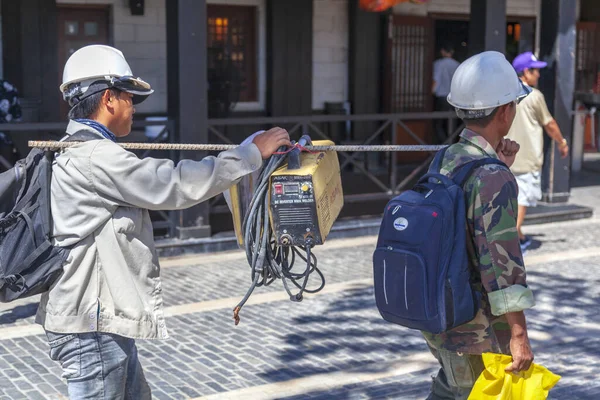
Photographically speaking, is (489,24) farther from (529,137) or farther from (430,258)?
(430,258)

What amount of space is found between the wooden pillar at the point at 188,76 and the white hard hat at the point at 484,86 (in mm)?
5488

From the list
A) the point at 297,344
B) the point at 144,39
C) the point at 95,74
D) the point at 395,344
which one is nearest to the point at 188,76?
the point at 297,344

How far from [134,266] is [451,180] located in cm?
117

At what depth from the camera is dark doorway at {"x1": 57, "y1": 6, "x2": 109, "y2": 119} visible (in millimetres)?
11477

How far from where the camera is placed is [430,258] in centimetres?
305

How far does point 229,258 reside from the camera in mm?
8570

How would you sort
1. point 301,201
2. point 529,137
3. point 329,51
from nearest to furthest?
point 301,201, point 529,137, point 329,51

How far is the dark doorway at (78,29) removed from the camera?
11.5m

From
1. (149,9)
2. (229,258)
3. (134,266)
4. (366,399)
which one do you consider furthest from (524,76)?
(134,266)

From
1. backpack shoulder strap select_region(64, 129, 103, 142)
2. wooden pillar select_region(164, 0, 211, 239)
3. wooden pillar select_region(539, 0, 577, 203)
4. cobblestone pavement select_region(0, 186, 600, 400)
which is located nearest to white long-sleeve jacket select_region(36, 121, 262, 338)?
backpack shoulder strap select_region(64, 129, 103, 142)

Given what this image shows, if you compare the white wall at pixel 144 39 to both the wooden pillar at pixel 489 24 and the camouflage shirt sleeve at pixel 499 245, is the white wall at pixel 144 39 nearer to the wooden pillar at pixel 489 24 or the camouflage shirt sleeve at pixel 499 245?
the wooden pillar at pixel 489 24

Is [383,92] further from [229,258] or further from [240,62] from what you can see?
[229,258]

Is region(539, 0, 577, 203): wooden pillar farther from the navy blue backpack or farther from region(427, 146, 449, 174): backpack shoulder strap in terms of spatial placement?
the navy blue backpack

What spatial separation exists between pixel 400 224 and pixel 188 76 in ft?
18.7
